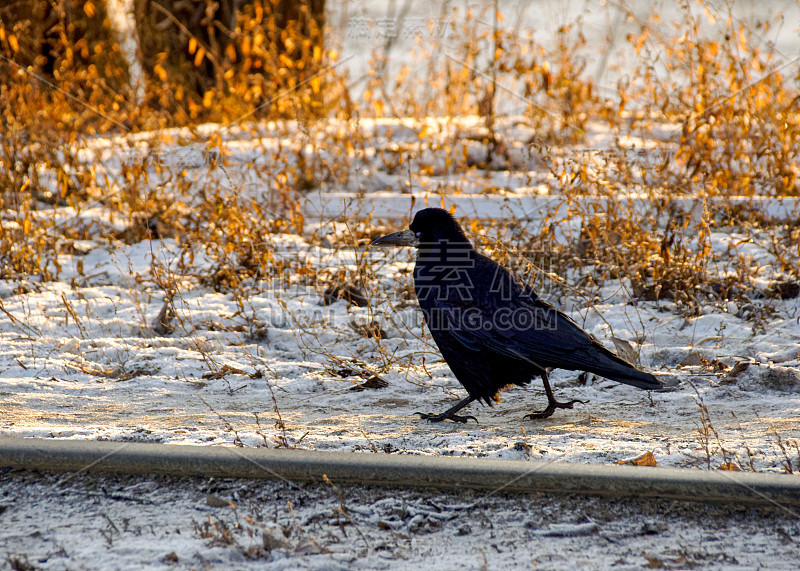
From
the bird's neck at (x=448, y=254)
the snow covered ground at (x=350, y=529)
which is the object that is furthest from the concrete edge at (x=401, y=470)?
the bird's neck at (x=448, y=254)

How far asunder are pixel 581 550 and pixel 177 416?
202 cm

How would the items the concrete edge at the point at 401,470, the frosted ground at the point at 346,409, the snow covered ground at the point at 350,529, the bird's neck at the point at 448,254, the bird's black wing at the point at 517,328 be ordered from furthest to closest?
the bird's neck at the point at 448,254 → the bird's black wing at the point at 517,328 → the concrete edge at the point at 401,470 → the frosted ground at the point at 346,409 → the snow covered ground at the point at 350,529

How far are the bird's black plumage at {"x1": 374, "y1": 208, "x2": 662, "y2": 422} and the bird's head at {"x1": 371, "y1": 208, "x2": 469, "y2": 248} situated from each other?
3.6 inches

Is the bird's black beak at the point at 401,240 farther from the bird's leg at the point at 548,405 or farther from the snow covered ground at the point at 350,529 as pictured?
the snow covered ground at the point at 350,529

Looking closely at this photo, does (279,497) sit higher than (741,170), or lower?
lower

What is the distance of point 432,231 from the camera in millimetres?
4004

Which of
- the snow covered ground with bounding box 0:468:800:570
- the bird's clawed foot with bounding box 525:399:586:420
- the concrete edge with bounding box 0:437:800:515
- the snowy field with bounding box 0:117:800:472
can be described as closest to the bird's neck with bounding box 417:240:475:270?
the snowy field with bounding box 0:117:800:472

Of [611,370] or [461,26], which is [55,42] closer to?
[461,26]

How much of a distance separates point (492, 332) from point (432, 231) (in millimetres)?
664

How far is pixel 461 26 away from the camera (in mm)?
8859

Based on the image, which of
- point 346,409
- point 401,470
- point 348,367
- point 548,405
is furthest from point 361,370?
point 401,470

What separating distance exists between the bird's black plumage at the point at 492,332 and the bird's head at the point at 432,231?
9 centimetres

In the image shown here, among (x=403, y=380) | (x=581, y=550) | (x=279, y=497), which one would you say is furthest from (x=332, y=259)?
(x=581, y=550)

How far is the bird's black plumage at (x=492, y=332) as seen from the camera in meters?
3.57
